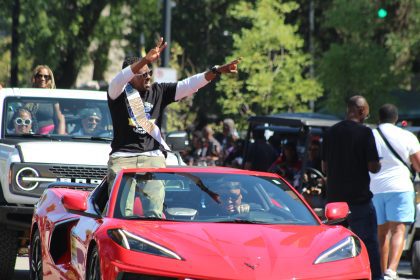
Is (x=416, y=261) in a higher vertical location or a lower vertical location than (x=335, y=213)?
lower

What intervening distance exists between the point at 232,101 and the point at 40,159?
27.0 metres

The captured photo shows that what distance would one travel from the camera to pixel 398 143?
1230cm

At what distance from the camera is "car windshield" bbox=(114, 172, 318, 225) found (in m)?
8.31

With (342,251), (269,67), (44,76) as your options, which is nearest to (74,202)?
(342,251)

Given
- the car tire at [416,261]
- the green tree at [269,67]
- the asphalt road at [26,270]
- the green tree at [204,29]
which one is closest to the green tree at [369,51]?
the green tree at [269,67]

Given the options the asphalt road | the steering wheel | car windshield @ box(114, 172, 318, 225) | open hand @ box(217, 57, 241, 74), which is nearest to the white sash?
open hand @ box(217, 57, 241, 74)

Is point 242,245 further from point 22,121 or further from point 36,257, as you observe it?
point 22,121

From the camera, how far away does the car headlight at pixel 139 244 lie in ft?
24.6

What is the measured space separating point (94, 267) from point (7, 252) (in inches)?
149

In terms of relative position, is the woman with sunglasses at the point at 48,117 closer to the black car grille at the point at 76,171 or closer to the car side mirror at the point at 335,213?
the black car grille at the point at 76,171

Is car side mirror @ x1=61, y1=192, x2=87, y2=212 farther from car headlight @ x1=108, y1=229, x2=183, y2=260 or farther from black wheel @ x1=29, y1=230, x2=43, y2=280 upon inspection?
black wheel @ x1=29, y1=230, x2=43, y2=280

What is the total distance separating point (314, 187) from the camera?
1750 cm

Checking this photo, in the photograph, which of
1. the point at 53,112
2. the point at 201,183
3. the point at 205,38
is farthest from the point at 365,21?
the point at 201,183

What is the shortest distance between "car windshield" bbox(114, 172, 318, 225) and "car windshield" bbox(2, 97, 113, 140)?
13.7 feet
